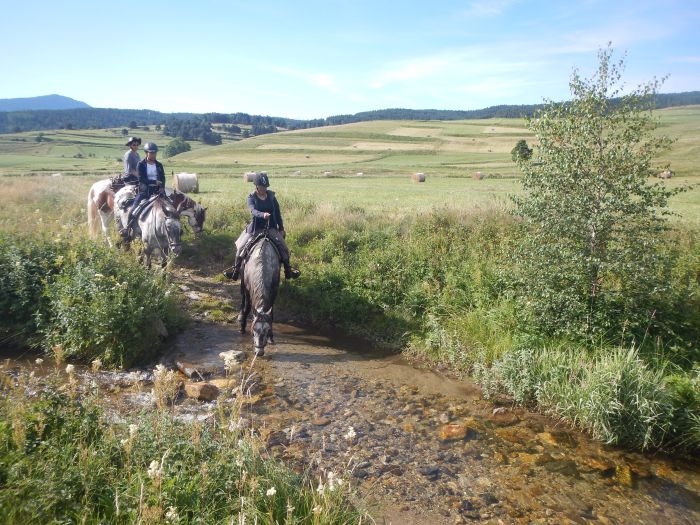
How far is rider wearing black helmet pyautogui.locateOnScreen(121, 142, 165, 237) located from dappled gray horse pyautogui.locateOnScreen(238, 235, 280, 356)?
414 centimetres

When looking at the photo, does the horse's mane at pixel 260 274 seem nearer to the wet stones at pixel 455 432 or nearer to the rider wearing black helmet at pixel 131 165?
the wet stones at pixel 455 432

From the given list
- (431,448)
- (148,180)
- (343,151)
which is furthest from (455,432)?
(343,151)

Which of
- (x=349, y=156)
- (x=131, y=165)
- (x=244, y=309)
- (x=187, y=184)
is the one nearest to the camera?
(x=244, y=309)

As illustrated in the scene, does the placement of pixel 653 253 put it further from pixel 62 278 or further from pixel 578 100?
pixel 62 278

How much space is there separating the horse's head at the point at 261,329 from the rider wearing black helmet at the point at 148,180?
5.22 meters

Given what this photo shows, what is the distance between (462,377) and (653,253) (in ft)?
12.7

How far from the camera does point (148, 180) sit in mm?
11984

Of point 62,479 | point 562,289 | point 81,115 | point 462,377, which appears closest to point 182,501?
point 62,479

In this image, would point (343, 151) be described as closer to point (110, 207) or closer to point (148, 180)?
point (110, 207)

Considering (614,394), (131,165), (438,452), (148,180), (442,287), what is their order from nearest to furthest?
(438,452) → (614,394) → (442,287) → (148,180) → (131,165)

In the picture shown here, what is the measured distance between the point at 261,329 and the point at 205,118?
13014 cm

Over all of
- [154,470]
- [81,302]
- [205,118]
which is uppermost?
[205,118]

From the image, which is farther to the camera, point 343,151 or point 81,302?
point 343,151

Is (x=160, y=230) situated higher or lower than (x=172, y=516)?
higher
